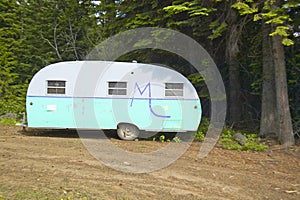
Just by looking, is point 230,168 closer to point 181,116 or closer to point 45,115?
point 181,116

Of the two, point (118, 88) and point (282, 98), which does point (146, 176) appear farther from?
point (282, 98)

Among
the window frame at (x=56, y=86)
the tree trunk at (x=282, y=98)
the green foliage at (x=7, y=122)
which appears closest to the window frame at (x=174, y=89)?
the tree trunk at (x=282, y=98)

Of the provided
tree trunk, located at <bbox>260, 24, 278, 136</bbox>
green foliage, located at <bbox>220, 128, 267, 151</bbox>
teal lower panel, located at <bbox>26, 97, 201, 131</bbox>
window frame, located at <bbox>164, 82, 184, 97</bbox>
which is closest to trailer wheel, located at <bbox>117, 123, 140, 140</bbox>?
teal lower panel, located at <bbox>26, 97, 201, 131</bbox>

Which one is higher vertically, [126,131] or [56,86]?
[56,86]

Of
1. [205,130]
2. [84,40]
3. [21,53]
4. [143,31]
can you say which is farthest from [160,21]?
[21,53]

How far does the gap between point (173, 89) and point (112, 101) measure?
1859mm

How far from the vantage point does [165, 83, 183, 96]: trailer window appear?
8531mm

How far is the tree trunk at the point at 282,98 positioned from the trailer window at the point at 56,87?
620cm

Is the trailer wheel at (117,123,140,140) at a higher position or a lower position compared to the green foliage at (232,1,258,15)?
lower

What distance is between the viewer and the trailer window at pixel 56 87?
8.54 meters

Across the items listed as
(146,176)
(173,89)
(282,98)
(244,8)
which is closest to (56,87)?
(173,89)

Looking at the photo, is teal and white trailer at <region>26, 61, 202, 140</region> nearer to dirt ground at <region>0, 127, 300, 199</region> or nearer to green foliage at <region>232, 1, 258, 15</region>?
dirt ground at <region>0, 127, 300, 199</region>

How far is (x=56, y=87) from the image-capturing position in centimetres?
856

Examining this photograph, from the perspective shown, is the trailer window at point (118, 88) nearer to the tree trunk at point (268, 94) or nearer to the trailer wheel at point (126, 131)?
the trailer wheel at point (126, 131)
